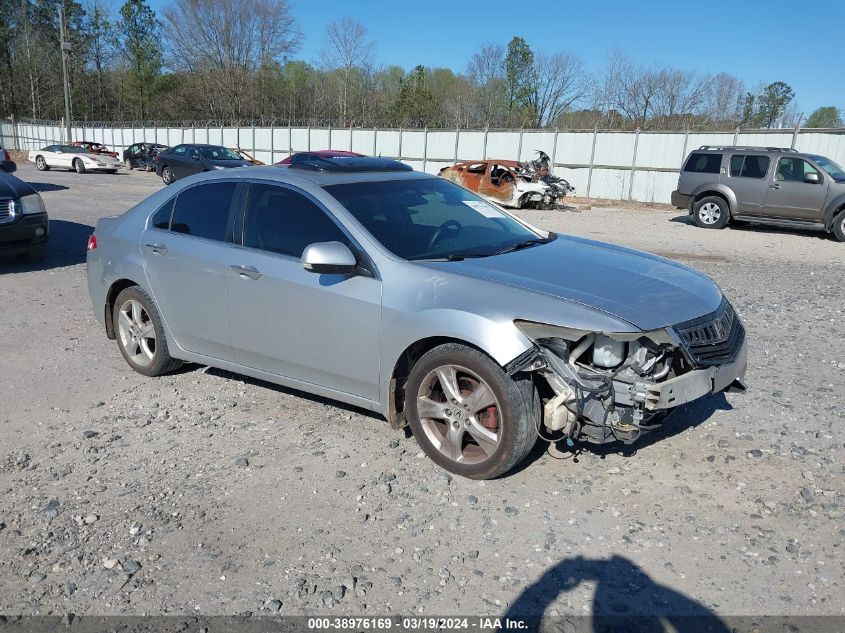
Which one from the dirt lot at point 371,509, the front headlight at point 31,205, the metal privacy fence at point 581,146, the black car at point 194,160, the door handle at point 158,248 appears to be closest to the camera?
the dirt lot at point 371,509

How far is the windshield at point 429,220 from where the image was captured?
4.19 m

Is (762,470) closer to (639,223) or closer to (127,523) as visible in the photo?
(127,523)

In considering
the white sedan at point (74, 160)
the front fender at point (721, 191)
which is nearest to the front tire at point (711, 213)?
the front fender at point (721, 191)

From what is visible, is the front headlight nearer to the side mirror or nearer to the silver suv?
the side mirror

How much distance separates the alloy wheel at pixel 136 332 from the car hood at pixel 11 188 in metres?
5.09

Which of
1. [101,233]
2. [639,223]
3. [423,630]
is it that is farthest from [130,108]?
[423,630]

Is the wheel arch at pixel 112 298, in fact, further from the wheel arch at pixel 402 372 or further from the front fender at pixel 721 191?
the front fender at pixel 721 191

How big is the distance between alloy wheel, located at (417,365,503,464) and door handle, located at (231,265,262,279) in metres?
1.38

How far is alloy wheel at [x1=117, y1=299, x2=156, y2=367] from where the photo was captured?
534cm

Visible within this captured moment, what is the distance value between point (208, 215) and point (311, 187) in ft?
3.12

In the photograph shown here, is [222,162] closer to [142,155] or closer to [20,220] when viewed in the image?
[142,155]

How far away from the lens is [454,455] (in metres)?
3.83

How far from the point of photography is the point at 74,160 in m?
31.5

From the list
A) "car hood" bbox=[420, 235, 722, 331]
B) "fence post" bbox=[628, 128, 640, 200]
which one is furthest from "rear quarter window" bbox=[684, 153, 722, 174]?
"car hood" bbox=[420, 235, 722, 331]
